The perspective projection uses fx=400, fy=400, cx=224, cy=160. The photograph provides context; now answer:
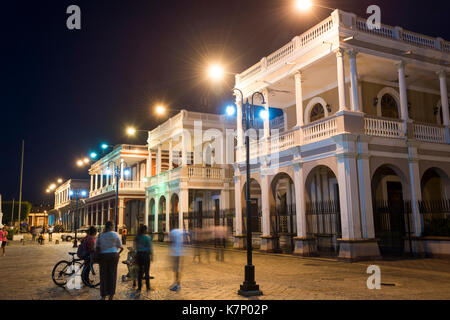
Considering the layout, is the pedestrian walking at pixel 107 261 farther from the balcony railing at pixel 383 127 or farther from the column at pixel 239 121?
the column at pixel 239 121

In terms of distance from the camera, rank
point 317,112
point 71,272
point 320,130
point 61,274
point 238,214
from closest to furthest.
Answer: point 61,274, point 71,272, point 320,130, point 317,112, point 238,214

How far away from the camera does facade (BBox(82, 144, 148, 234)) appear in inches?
1617

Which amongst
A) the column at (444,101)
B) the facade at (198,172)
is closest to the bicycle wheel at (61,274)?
the facade at (198,172)

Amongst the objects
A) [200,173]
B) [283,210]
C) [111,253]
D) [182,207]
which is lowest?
[111,253]

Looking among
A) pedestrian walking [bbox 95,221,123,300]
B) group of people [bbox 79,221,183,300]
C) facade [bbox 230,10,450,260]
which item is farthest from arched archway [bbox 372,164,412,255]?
pedestrian walking [bbox 95,221,123,300]

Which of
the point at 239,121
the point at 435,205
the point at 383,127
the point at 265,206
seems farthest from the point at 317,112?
the point at 435,205

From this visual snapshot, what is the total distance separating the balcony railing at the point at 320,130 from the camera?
17.5m

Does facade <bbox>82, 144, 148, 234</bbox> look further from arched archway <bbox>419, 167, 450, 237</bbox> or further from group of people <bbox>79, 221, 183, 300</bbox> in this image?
group of people <bbox>79, 221, 183, 300</bbox>

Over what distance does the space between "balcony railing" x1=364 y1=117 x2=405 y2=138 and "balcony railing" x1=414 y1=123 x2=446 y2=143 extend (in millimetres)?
1084

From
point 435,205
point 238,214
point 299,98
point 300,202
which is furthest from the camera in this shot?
point 238,214

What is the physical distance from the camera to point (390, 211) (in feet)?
55.5

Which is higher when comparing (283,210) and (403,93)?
(403,93)

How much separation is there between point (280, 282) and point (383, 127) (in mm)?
10073

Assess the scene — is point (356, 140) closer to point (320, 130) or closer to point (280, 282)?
point (320, 130)
